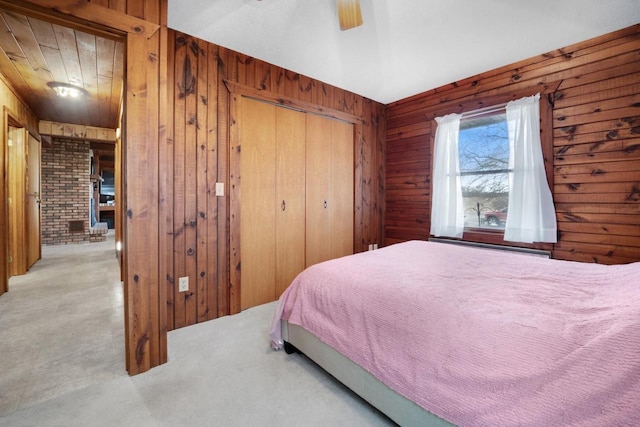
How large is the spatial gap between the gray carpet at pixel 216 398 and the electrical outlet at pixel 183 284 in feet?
A: 1.76

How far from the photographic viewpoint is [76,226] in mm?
6402

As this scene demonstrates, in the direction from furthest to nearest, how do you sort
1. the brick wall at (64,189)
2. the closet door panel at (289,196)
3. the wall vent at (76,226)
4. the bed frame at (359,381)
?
the wall vent at (76,226), the brick wall at (64,189), the closet door panel at (289,196), the bed frame at (359,381)

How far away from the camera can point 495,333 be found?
3.25 ft

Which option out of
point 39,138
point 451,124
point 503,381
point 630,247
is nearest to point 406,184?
point 451,124

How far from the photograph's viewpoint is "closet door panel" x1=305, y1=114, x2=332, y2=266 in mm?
3293

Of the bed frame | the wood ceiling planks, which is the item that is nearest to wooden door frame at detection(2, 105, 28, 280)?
the wood ceiling planks

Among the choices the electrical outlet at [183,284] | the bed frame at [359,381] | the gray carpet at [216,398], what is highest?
the electrical outlet at [183,284]

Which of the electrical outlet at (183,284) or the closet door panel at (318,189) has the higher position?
the closet door panel at (318,189)

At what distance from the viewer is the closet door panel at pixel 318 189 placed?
10.8 ft

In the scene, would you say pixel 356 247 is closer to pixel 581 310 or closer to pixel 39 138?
pixel 581 310

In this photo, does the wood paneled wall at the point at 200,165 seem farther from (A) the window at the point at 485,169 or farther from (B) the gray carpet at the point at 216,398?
(A) the window at the point at 485,169

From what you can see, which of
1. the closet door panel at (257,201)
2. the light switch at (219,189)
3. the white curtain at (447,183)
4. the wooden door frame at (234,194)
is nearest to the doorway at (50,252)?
the wooden door frame at (234,194)

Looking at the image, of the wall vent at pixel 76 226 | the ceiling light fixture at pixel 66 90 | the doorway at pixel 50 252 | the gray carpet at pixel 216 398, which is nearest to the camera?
the gray carpet at pixel 216 398

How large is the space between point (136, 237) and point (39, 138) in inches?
203
